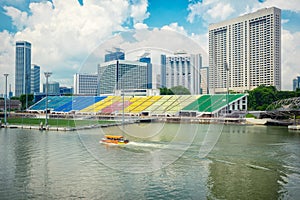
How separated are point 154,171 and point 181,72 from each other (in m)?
3.66

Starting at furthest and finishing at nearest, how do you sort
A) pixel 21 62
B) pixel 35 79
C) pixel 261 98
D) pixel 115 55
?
1. pixel 21 62
2. pixel 35 79
3. pixel 261 98
4. pixel 115 55

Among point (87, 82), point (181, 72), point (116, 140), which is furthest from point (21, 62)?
point (181, 72)

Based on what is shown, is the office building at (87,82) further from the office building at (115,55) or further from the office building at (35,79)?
the office building at (35,79)

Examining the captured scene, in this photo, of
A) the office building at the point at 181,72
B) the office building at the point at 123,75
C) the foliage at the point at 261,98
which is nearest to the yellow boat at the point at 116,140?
the office building at the point at 123,75

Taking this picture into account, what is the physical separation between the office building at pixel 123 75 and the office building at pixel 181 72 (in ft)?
0.97

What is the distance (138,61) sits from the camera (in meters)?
4.47

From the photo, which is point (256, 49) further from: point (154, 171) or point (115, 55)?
point (115, 55)

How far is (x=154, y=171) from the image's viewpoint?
7.54 metres

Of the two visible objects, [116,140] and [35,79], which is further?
[35,79]

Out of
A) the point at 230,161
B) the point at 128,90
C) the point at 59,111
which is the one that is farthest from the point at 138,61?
the point at 59,111

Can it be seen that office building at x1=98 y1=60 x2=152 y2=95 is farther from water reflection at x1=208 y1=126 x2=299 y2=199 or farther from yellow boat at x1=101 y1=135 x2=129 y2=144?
yellow boat at x1=101 y1=135 x2=129 y2=144

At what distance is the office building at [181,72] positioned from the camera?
14.6 ft

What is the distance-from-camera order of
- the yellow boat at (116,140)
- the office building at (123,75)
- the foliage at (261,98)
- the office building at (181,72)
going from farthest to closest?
1. the foliage at (261,98)
2. the yellow boat at (116,140)
3. the office building at (123,75)
4. the office building at (181,72)

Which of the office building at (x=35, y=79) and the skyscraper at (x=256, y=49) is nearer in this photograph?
the skyscraper at (x=256, y=49)
